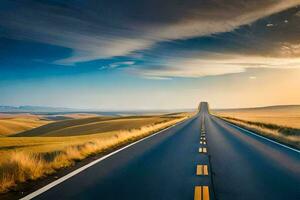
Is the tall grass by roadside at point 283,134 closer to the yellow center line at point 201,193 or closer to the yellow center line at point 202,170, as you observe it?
the yellow center line at point 202,170

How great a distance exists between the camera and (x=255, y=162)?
1193cm

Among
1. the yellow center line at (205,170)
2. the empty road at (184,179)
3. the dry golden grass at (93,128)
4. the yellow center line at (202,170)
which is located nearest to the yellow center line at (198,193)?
the empty road at (184,179)

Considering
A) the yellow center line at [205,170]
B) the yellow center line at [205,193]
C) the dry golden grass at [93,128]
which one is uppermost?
the yellow center line at [205,193]

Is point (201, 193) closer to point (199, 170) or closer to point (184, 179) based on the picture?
point (184, 179)

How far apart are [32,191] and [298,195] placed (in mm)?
5485

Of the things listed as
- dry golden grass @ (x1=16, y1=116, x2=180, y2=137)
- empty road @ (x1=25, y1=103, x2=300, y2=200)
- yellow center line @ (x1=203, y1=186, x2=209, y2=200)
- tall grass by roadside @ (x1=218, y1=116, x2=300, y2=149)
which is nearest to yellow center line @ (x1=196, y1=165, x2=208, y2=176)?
empty road @ (x1=25, y1=103, x2=300, y2=200)

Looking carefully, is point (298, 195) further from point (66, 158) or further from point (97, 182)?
point (66, 158)

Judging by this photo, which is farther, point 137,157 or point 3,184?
point 137,157

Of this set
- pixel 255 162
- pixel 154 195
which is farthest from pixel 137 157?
pixel 154 195

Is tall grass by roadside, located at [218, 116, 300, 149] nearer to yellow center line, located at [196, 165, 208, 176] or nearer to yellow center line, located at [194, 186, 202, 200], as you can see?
yellow center line, located at [196, 165, 208, 176]

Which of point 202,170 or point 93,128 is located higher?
point 202,170

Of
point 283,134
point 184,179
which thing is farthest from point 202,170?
point 283,134

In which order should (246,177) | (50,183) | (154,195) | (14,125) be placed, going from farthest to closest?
(14,125)
(246,177)
(50,183)
(154,195)

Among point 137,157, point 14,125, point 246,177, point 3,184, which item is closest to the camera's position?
point 3,184
